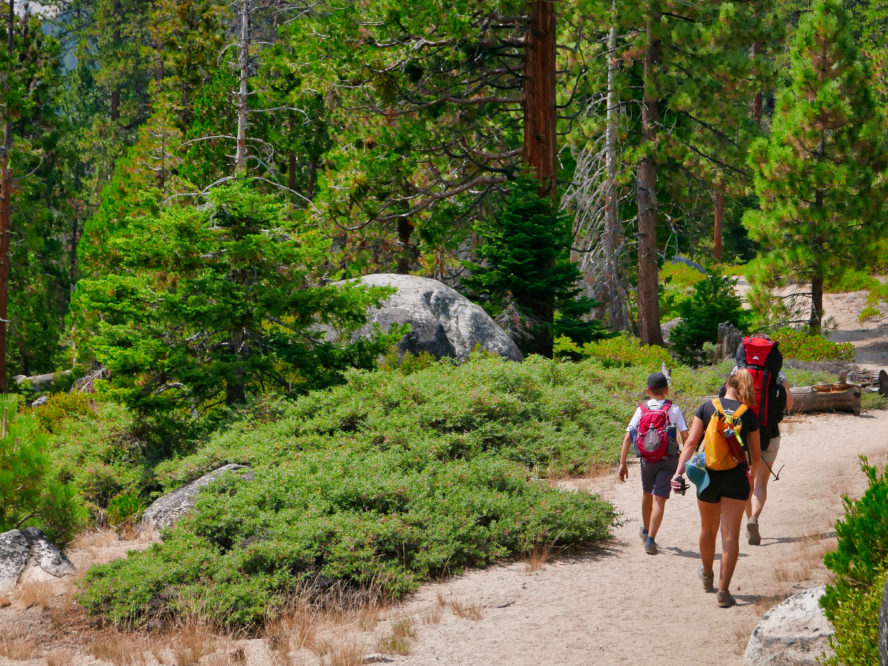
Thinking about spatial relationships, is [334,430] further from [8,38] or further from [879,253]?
[8,38]

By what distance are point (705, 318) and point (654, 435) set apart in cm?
1315

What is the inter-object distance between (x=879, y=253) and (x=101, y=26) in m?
32.3

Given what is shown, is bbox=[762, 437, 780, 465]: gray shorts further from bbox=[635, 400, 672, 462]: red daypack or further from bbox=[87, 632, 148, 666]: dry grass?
bbox=[87, 632, 148, 666]: dry grass

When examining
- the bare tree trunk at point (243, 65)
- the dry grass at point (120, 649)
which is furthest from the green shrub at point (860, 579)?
the bare tree trunk at point (243, 65)

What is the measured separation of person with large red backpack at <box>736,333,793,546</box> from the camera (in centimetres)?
718

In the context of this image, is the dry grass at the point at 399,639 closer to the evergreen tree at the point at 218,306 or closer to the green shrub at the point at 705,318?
the evergreen tree at the point at 218,306

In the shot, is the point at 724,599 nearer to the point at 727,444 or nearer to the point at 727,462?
the point at 727,462

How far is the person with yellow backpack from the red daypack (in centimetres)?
108

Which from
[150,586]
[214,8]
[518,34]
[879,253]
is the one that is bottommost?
[150,586]

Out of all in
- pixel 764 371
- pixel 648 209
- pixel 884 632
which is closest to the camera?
pixel 884 632

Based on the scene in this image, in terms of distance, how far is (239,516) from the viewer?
25.7 ft

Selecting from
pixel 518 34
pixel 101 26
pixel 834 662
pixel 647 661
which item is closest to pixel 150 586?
pixel 647 661

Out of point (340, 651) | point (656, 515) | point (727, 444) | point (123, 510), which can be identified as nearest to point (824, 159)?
A: point (656, 515)

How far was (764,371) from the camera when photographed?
23.7 ft
